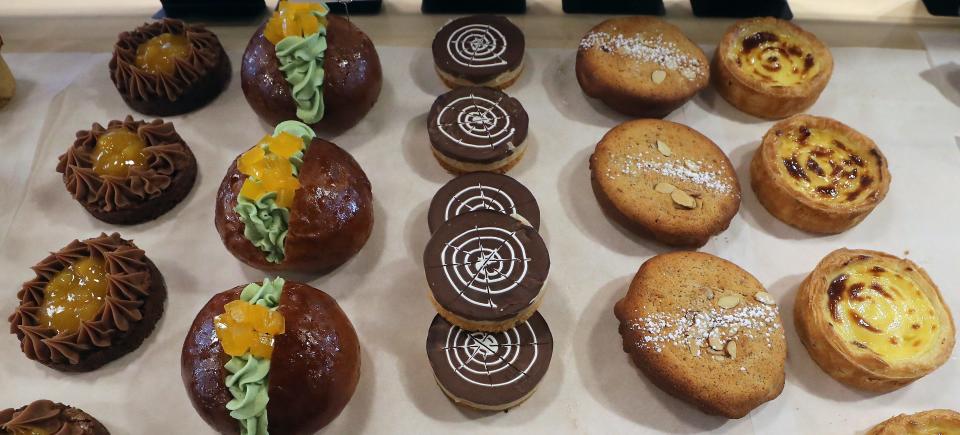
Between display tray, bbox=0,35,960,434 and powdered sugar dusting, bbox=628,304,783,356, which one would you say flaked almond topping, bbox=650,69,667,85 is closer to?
display tray, bbox=0,35,960,434

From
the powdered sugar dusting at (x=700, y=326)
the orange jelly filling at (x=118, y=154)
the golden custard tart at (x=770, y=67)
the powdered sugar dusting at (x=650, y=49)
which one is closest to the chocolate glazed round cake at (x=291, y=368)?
the orange jelly filling at (x=118, y=154)

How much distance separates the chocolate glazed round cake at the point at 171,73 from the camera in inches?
136

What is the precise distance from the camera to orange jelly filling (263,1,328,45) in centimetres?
319

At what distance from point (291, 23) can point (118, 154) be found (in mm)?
970

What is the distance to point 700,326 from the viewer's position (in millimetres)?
2852

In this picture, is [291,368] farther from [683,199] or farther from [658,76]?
[658,76]

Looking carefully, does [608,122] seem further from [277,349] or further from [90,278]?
[90,278]

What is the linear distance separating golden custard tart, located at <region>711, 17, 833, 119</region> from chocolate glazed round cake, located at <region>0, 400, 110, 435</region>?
3.22 metres

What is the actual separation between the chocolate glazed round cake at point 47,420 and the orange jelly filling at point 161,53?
165 cm

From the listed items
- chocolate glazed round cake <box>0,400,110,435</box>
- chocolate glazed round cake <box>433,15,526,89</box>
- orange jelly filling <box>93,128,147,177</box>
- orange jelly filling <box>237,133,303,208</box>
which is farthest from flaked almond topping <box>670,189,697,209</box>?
chocolate glazed round cake <box>0,400,110,435</box>

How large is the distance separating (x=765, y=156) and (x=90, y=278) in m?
2.96

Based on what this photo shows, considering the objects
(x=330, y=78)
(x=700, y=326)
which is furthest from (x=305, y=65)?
(x=700, y=326)

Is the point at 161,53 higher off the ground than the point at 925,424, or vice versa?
the point at 161,53

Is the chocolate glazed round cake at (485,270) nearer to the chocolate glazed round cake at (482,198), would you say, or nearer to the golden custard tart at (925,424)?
the chocolate glazed round cake at (482,198)
